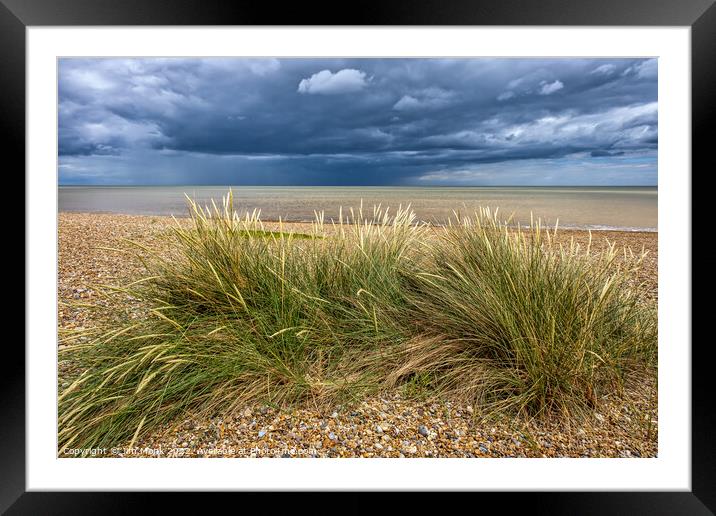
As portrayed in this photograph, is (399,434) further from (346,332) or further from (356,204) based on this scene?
(356,204)

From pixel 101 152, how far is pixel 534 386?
10.3 ft

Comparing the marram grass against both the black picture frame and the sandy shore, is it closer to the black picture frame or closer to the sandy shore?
the sandy shore

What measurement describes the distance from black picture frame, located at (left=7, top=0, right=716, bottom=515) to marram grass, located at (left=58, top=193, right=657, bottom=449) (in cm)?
21

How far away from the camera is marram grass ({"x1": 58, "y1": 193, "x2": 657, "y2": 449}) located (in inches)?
63.2

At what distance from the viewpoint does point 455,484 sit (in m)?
1.40
